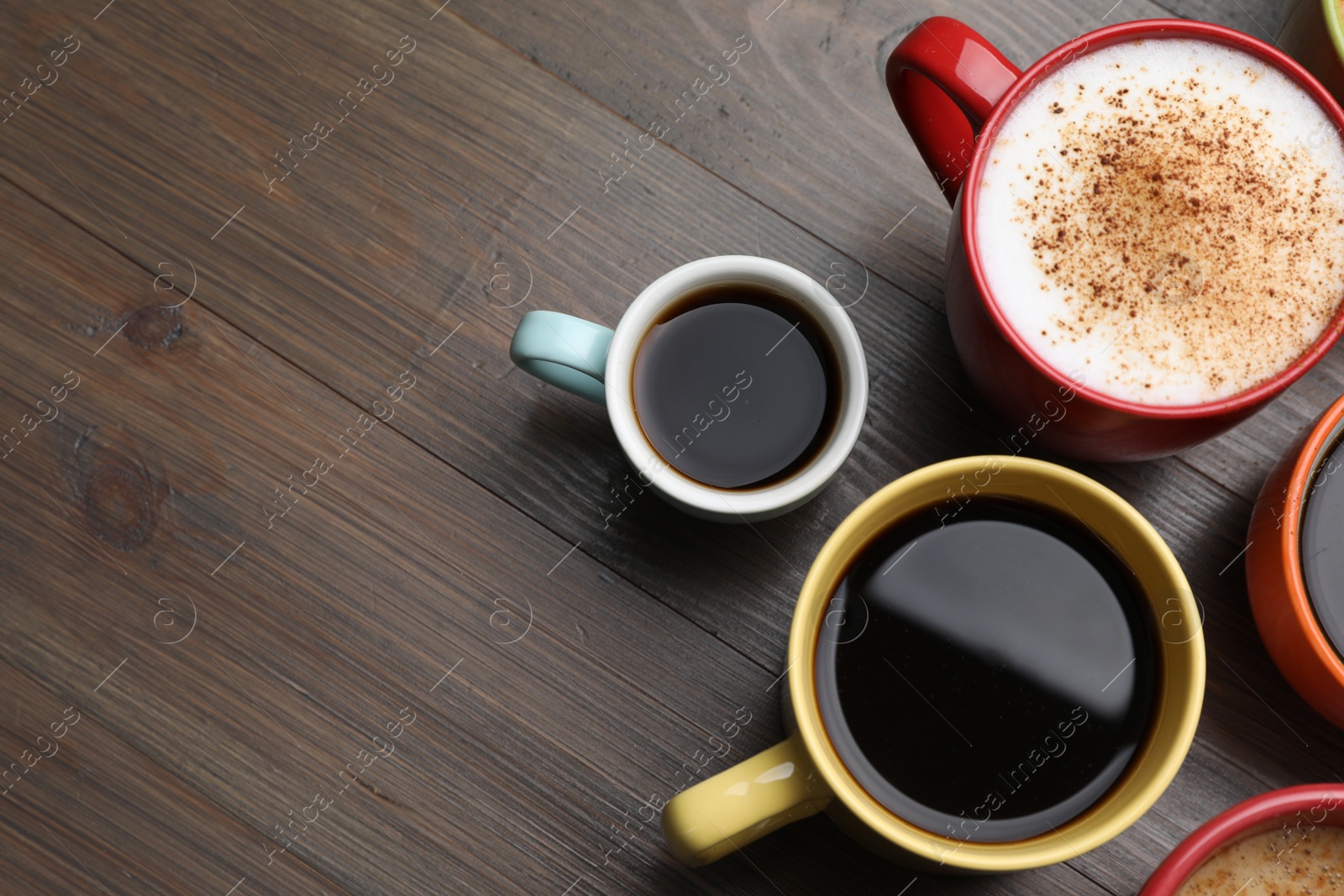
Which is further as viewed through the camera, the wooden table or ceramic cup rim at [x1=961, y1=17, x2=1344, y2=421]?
the wooden table

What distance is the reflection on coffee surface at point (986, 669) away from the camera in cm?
57

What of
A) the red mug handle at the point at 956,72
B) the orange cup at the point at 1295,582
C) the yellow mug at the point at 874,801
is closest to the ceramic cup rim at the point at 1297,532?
the orange cup at the point at 1295,582

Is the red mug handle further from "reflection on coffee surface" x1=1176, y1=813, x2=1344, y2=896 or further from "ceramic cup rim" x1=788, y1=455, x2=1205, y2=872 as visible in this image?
"reflection on coffee surface" x1=1176, y1=813, x2=1344, y2=896

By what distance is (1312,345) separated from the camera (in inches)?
19.9

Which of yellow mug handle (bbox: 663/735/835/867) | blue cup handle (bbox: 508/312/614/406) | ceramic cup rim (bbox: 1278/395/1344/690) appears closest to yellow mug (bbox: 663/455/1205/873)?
yellow mug handle (bbox: 663/735/835/867)

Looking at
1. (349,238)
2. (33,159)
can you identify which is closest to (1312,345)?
(349,238)

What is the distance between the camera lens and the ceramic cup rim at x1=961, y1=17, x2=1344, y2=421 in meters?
0.49

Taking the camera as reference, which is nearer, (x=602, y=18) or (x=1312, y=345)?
(x=1312, y=345)

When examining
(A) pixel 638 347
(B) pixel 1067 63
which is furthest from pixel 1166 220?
(A) pixel 638 347

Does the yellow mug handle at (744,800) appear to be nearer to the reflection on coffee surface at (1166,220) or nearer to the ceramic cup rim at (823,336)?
the ceramic cup rim at (823,336)

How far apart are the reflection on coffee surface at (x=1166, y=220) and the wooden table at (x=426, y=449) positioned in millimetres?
159

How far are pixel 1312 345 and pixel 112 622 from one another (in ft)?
2.60

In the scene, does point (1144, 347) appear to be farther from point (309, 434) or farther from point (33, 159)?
point (33, 159)

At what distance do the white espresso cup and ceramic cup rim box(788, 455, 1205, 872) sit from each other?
7cm
